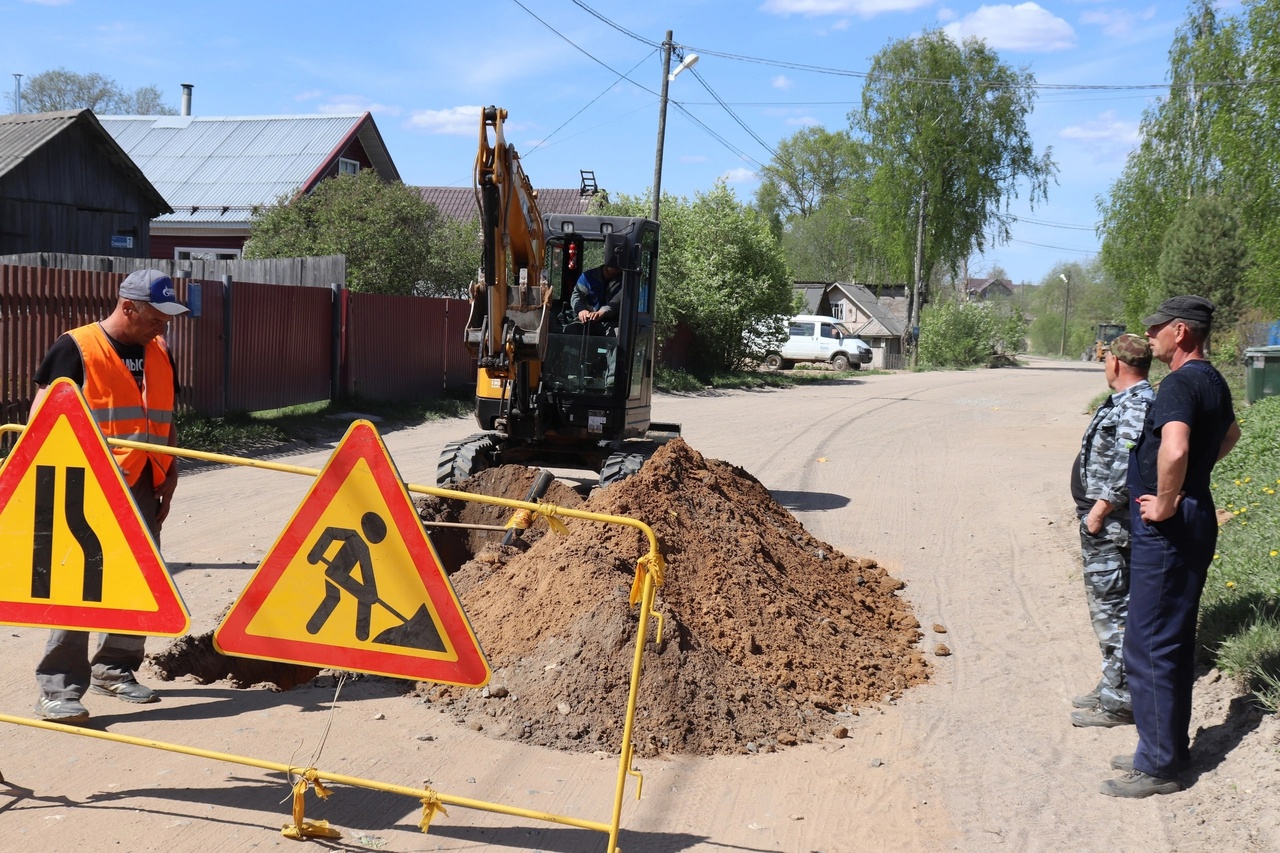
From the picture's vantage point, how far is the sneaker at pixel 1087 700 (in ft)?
18.0

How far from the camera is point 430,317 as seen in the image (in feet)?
70.9

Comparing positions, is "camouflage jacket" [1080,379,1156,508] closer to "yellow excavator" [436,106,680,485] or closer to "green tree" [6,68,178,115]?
"yellow excavator" [436,106,680,485]

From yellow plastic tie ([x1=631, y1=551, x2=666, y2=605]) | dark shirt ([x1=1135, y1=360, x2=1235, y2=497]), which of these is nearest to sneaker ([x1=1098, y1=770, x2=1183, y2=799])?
dark shirt ([x1=1135, y1=360, x2=1235, y2=497])

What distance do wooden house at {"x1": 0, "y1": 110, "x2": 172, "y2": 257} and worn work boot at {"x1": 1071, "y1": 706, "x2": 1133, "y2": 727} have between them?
2254cm

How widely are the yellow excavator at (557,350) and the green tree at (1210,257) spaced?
30.2 metres

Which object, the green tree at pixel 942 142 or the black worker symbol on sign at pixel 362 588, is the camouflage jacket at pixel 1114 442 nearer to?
the black worker symbol on sign at pixel 362 588

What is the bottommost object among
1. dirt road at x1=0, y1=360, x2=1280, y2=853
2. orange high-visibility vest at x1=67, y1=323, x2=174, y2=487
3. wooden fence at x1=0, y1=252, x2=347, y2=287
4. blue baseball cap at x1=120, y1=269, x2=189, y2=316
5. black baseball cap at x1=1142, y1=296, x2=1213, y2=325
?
dirt road at x1=0, y1=360, x2=1280, y2=853

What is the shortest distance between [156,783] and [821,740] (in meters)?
2.90

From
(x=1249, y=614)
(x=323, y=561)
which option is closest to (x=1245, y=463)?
(x=1249, y=614)

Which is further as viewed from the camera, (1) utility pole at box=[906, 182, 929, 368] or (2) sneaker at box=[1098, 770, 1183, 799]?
(1) utility pole at box=[906, 182, 929, 368]

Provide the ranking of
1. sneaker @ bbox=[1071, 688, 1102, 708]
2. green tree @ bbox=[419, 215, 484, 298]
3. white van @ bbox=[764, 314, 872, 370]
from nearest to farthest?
sneaker @ bbox=[1071, 688, 1102, 708] < green tree @ bbox=[419, 215, 484, 298] < white van @ bbox=[764, 314, 872, 370]

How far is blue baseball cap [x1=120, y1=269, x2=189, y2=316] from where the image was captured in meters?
4.97

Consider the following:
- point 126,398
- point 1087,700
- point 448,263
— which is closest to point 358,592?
point 126,398

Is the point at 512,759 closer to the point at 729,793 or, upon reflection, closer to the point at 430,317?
the point at 729,793
